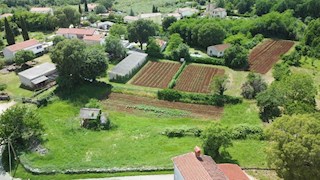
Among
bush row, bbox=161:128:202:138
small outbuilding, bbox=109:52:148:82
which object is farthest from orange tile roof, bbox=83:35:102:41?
bush row, bbox=161:128:202:138

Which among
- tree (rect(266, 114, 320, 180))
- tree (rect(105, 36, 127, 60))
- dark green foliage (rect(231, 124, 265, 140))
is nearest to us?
tree (rect(266, 114, 320, 180))

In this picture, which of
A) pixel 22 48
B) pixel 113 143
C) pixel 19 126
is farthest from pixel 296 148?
pixel 22 48

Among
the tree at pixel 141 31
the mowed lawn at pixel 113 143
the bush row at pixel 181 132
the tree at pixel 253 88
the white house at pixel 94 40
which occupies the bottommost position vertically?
the mowed lawn at pixel 113 143

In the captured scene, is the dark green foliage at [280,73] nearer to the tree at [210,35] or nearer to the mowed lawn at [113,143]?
the mowed lawn at [113,143]

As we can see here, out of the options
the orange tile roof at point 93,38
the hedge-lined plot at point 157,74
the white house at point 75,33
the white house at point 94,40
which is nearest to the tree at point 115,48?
the hedge-lined plot at point 157,74

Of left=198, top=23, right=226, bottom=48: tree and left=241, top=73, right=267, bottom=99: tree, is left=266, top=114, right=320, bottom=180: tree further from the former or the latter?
left=198, top=23, right=226, bottom=48: tree

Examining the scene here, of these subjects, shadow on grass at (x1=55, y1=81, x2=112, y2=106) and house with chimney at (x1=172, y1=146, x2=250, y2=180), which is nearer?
house with chimney at (x1=172, y1=146, x2=250, y2=180)
